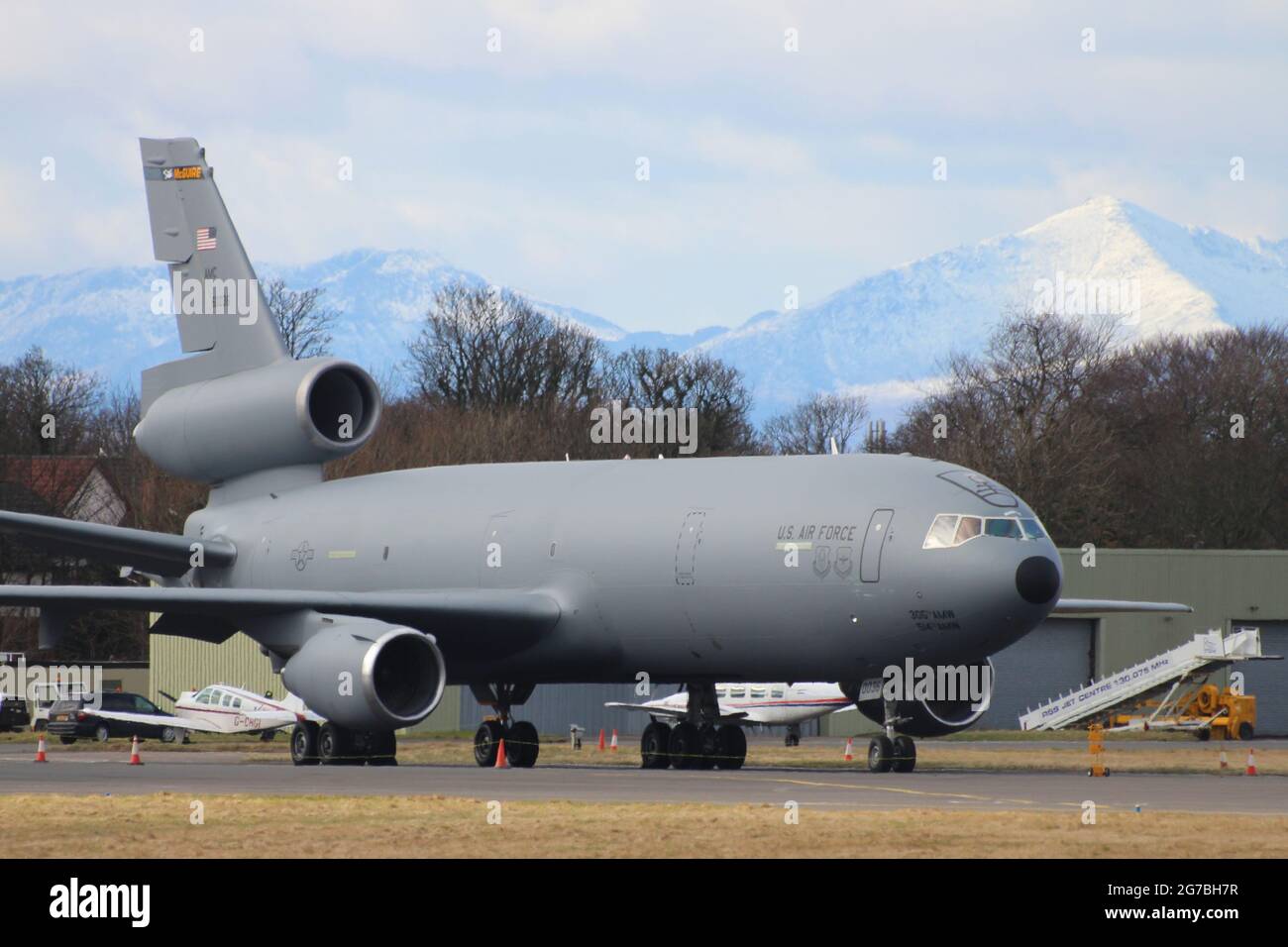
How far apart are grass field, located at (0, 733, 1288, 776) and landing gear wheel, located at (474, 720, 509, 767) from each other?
262 centimetres

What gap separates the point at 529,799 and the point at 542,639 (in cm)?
892

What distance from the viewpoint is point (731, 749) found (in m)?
30.9

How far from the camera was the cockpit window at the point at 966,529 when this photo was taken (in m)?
26.6

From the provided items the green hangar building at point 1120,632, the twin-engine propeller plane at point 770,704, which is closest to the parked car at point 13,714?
the green hangar building at point 1120,632

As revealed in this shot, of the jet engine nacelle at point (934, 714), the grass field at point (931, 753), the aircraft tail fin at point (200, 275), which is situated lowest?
the grass field at point (931, 753)

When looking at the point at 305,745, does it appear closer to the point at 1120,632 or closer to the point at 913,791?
the point at 913,791

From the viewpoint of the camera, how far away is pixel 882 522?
27109 mm

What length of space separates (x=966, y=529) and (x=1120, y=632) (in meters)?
31.5

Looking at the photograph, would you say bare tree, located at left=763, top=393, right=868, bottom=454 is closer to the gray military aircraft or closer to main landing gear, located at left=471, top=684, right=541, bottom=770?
the gray military aircraft

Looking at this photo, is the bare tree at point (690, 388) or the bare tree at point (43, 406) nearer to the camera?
the bare tree at point (43, 406)

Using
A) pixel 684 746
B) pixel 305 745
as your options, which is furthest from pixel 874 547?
pixel 305 745

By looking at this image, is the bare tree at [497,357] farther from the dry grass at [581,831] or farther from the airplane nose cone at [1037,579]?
the dry grass at [581,831]

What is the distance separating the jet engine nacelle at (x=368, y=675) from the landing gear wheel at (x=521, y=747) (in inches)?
129
